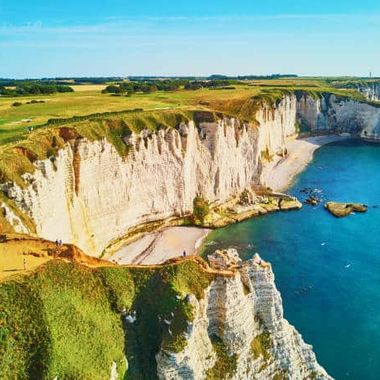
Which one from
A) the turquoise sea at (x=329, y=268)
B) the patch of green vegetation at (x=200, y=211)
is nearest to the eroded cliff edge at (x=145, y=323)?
the turquoise sea at (x=329, y=268)

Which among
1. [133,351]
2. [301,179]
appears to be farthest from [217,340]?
[301,179]

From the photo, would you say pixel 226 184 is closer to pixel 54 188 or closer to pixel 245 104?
pixel 245 104

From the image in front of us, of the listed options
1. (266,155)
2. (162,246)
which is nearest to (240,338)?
(162,246)

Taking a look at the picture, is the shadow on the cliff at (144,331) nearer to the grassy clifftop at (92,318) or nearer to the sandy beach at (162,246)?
the grassy clifftop at (92,318)

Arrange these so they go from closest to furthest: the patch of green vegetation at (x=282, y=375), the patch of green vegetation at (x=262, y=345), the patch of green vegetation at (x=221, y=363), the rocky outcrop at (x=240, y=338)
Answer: the rocky outcrop at (x=240, y=338), the patch of green vegetation at (x=221, y=363), the patch of green vegetation at (x=262, y=345), the patch of green vegetation at (x=282, y=375)

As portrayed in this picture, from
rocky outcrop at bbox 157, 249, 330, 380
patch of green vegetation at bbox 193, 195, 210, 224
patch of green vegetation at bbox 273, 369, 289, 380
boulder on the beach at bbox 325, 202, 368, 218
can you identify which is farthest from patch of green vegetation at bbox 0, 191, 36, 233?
boulder on the beach at bbox 325, 202, 368, 218

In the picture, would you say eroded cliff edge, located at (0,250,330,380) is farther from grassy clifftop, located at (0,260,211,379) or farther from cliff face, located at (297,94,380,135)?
cliff face, located at (297,94,380,135)

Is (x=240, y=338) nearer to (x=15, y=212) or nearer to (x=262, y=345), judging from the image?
(x=262, y=345)
